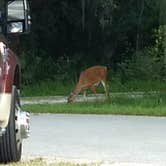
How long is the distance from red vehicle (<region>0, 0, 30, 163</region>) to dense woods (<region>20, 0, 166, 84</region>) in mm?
22140

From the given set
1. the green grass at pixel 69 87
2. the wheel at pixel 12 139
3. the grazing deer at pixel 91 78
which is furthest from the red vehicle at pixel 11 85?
the green grass at pixel 69 87

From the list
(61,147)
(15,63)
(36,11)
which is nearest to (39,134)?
(61,147)

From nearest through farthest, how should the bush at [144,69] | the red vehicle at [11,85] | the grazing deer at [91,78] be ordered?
the red vehicle at [11,85], the grazing deer at [91,78], the bush at [144,69]

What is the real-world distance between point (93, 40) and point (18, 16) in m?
26.3

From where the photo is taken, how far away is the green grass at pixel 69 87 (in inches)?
1122

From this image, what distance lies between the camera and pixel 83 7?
33156mm

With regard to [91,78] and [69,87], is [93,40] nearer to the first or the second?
[69,87]

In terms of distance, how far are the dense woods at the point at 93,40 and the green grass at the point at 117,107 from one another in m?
8.36

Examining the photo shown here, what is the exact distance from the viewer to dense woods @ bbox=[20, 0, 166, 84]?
31500 mm

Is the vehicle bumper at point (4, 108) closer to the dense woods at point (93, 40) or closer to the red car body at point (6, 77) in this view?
the red car body at point (6, 77)

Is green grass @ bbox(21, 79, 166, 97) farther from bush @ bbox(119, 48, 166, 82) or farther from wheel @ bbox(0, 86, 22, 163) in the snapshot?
wheel @ bbox(0, 86, 22, 163)

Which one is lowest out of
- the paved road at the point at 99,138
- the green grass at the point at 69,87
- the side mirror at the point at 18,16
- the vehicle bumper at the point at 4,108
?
the green grass at the point at 69,87

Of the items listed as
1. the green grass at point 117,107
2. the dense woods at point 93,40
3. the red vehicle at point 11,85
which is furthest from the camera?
the dense woods at point 93,40

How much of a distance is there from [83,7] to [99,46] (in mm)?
2299
